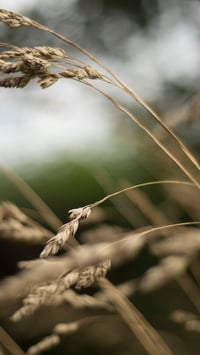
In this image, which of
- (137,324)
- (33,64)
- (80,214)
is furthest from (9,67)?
(137,324)

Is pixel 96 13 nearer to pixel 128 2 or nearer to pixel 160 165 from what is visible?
pixel 128 2

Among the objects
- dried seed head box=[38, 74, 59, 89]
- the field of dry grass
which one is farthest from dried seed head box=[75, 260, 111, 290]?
dried seed head box=[38, 74, 59, 89]

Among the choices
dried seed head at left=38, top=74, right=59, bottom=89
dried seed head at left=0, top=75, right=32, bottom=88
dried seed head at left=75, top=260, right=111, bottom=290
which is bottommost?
dried seed head at left=75, top=260, right=111, bottom=290

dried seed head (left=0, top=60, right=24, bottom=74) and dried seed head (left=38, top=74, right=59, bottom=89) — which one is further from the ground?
dried seed head (left=0, top=60, right=24, bottom=74)

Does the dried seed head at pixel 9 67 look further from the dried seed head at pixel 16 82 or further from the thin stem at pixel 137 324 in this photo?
the thin stem at pixel 137 324

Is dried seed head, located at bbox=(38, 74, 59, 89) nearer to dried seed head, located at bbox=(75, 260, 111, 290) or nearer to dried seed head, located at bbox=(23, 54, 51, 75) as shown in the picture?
dried seed head, located at bbox=(23, 54, 51, 75)

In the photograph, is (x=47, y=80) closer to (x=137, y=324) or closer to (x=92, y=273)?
(x=92, y=273)

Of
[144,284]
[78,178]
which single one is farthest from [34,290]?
[78,178]
